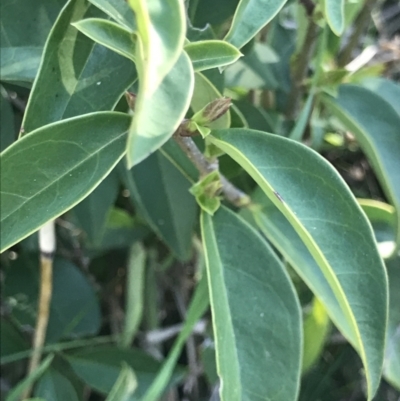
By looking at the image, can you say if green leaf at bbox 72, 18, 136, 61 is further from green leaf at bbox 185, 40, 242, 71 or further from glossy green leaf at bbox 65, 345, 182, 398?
glossy green leaf at bbox 65, 345, 182, 398

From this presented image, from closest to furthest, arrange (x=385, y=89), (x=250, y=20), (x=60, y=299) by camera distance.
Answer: (x=250, y=20)
(x=385, y=89)
(x=60, y=299)

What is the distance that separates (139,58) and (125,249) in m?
0.49

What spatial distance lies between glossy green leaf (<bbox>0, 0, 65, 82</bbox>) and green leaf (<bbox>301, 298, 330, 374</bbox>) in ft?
1.18

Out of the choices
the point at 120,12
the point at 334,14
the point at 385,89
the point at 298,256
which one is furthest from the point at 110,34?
the point at 385,89

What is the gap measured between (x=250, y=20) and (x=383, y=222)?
0.89 ft

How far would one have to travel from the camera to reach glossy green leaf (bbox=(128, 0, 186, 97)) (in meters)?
0.21

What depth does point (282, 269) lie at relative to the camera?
0.42 metres

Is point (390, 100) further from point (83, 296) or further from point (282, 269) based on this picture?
point (83, 296)

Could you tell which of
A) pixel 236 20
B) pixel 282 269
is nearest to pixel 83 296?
pixel 282 269

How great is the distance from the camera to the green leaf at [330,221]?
1.11 ft

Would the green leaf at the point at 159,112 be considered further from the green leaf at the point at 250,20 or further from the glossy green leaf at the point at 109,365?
the glossy green leaf at the point at 109,365

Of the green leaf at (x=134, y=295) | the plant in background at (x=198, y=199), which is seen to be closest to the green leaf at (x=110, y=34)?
the plant in background at (x=198, y=199)

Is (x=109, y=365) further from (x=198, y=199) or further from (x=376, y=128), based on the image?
(x=376, y=128)

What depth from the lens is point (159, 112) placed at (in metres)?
0.23
